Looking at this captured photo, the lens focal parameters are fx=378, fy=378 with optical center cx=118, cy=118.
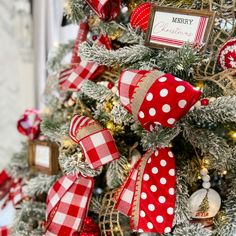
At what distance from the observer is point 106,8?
796mm

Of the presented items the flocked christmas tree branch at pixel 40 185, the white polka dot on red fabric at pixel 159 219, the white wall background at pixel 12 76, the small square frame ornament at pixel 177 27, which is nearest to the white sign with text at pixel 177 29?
the small square frame ornament at pixel 177 27

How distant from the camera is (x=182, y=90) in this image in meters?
0.59

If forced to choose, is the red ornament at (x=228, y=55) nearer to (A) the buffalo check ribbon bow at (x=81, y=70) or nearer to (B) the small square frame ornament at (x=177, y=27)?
(B) the small square frame ornament at (x=177, y=27)

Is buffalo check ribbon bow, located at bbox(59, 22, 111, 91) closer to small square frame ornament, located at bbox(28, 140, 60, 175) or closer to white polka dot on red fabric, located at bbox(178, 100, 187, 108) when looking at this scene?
small square frame ornament, located at bbox(28, 140, 60, 175)

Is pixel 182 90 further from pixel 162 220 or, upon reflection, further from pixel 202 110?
pixel 162 220

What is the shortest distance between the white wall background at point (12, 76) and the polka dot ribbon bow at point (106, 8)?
94 cm

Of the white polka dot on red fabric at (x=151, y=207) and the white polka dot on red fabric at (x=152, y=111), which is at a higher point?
the white polka dot on red fabric at (x=152, y=111)

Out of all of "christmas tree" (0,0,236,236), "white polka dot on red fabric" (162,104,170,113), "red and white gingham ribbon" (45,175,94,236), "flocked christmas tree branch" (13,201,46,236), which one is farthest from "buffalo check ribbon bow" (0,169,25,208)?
"white polka dot on red fabric" (162,104,170,113)

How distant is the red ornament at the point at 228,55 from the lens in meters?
0.68

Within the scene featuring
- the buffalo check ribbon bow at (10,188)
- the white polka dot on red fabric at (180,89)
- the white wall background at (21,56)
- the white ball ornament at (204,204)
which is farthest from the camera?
the white wall background at (21,56)

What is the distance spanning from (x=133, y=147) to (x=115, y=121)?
0.30ft

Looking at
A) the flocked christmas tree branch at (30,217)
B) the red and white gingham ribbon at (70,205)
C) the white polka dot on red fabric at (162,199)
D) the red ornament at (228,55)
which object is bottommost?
the flocked christmas tree branch at (30,217)

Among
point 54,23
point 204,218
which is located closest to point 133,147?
point 204,218

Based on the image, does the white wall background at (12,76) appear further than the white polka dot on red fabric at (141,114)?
Yes
